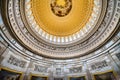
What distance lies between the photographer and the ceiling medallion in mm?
18016

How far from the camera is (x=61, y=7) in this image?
733 inches

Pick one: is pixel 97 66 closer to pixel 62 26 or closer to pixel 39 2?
pixel 62 26

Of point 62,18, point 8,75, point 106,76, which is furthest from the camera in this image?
point 62,18

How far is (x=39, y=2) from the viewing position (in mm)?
16125

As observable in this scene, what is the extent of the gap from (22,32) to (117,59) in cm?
1064

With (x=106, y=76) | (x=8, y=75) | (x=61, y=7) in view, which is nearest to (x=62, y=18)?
(x=61, y=7)

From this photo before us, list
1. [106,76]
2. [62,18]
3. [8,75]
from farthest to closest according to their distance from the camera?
[62,18], [106,76], [8,75]

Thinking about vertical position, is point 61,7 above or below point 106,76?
above

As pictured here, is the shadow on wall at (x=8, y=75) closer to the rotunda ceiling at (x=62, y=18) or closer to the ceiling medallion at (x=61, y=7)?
the rotunda ceiling at (x=62, y=18)

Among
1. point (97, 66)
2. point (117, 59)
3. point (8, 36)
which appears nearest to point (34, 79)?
point (8, 36)

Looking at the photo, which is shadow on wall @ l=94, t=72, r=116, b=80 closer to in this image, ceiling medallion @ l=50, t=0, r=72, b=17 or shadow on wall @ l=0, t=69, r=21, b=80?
shadow on wall @ l=0, t=69, r=21, b=80

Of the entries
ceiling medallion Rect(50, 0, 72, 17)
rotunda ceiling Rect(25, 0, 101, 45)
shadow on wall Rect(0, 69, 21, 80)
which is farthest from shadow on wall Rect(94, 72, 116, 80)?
ceiling medallion Rect(50, 0, 72, 17)

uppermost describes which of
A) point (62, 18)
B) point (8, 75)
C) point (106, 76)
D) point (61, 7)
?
point (61, 7)

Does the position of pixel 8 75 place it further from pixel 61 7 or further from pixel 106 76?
pixel 61 7
